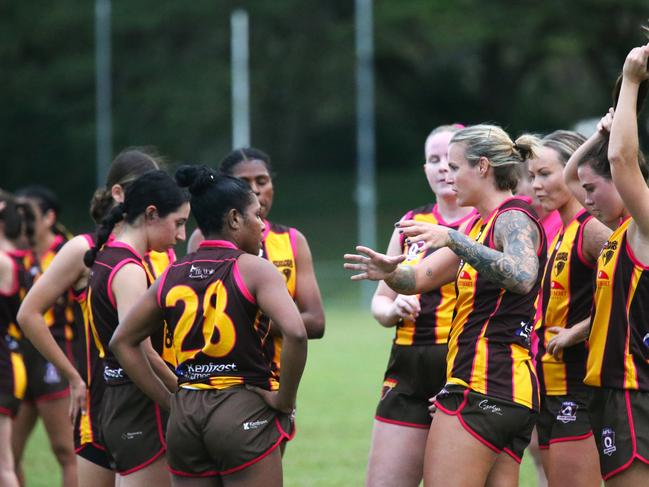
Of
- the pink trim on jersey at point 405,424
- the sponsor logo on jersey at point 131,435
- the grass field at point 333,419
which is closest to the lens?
the sponsor logo on jersey at point 131,435

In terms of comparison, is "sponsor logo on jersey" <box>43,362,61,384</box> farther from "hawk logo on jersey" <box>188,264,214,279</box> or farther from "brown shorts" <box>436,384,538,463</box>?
"brown shorts" <box>436,384,538,463</box>

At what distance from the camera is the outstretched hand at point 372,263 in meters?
4.79

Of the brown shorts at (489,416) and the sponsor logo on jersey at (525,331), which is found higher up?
the sponsor logo on jersey at (525,331)

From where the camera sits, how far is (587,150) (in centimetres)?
493

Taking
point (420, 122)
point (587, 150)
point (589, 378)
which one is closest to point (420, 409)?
Answer: point (589, 378)

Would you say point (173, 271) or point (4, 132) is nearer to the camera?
point (173, 271)

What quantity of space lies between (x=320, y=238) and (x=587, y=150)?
2779 cm

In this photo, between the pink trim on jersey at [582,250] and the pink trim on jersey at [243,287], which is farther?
the pink trim on jersey at [582,250]

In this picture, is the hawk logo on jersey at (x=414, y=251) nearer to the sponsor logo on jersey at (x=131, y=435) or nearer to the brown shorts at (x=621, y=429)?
the brown shorts at (x=621, y=429)

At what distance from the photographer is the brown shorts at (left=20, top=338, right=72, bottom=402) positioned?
302 inches

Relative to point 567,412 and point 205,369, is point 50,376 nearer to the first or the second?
point 205,369

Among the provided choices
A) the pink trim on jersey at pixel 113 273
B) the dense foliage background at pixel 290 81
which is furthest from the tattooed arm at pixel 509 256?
the dense foliage background at pixel 290 81

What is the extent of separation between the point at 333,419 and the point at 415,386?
18.9ft

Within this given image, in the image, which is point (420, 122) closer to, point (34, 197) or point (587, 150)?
point (34, 197)
